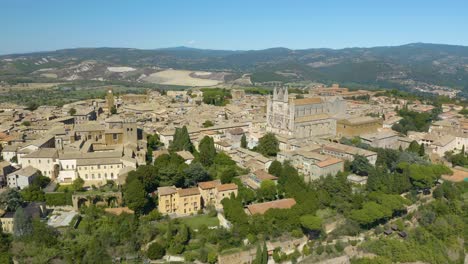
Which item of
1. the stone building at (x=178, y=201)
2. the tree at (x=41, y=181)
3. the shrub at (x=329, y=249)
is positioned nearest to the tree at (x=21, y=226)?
the tree at (x=41, y=181)

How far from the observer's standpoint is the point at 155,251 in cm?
2534

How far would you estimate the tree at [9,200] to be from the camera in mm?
28234

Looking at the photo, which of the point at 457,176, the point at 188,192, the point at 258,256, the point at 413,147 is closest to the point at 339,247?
the point at 258,256

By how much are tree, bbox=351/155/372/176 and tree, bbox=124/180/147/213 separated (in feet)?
65.4

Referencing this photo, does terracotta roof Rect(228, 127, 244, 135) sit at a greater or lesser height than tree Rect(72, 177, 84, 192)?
greater

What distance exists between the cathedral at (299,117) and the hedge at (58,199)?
27358mm

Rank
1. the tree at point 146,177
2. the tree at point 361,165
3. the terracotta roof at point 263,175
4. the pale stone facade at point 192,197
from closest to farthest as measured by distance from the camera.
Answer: the pale stone facade at point 192,197, the tree at point 146,177, the terracotta roof at point 263,175, the tree at point 361,165

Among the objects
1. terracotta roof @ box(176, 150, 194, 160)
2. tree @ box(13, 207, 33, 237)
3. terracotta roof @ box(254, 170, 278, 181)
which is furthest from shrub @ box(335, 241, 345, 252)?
tree @ box(13, 207, 33, 237)

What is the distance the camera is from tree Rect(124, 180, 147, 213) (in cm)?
2867

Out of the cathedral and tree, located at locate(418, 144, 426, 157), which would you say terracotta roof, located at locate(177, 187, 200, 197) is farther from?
tree, located at locate(418, 144, 426, 157)

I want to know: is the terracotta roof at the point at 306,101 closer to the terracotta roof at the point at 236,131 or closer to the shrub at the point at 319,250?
the terracotta roof at the point at 236,131

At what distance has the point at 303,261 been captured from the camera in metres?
26.7

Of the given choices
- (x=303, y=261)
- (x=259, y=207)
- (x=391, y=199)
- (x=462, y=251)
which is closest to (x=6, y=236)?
(x=259, y=207)

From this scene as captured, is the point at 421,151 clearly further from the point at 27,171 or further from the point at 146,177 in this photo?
the point at 27,171
